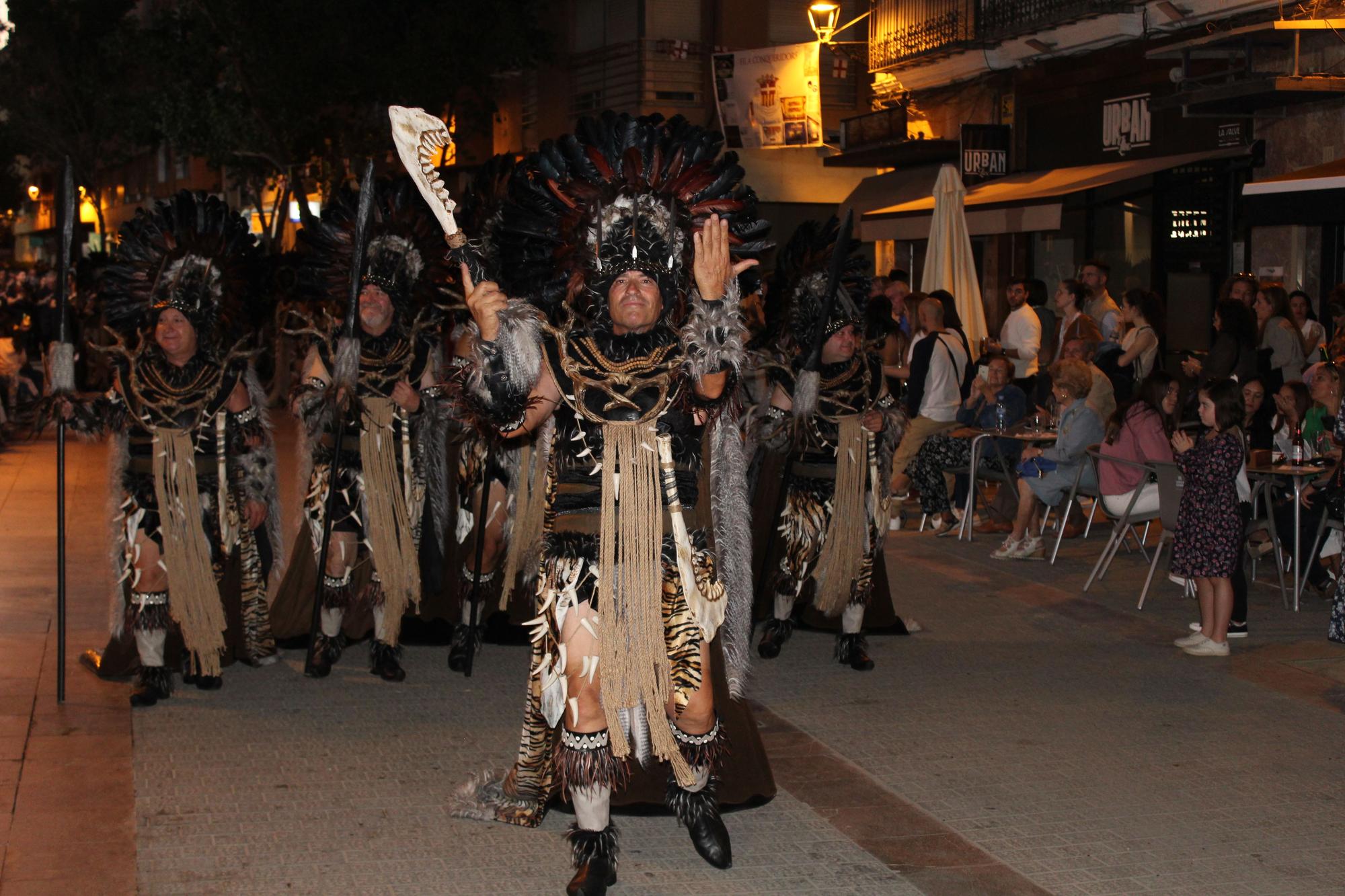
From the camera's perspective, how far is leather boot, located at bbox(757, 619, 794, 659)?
25.1 feet

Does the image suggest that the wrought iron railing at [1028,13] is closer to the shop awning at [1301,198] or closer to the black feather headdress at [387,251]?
the shop awning at [1301,198]

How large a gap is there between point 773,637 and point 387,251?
8.91 ft

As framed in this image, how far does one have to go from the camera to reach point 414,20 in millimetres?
24812

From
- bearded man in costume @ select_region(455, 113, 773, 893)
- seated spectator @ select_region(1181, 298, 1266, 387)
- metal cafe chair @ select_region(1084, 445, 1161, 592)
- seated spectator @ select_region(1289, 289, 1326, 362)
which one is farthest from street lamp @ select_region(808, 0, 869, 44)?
bearded man in costume @ select_region(455, 113, 773, 893)

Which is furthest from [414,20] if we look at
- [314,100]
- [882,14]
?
[882,14]

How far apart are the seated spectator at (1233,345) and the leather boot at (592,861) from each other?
699cm

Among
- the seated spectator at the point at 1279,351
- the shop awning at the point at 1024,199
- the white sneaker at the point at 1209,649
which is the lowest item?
the white sneaker at the point at 1209,649

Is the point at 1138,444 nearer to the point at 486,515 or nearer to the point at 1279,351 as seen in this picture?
the point at 1279,351

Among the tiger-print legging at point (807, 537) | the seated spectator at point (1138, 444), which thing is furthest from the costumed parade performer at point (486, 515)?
the seated spectator at point (1138, 444)

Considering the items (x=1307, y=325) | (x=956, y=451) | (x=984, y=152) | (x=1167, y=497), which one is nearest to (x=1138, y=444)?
(x=1167, y=497)

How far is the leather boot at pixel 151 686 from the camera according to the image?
21.9 feet

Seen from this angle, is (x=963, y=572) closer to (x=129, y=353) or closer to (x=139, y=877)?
(x=129, y=353)

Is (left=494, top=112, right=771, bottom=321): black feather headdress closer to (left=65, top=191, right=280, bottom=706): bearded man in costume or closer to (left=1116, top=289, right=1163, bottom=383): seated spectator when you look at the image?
(left=65, top=191, right=280, bottom=706): bearded man in costume

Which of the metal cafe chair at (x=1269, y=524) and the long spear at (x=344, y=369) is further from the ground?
the long spear at (x=344, y=369)
